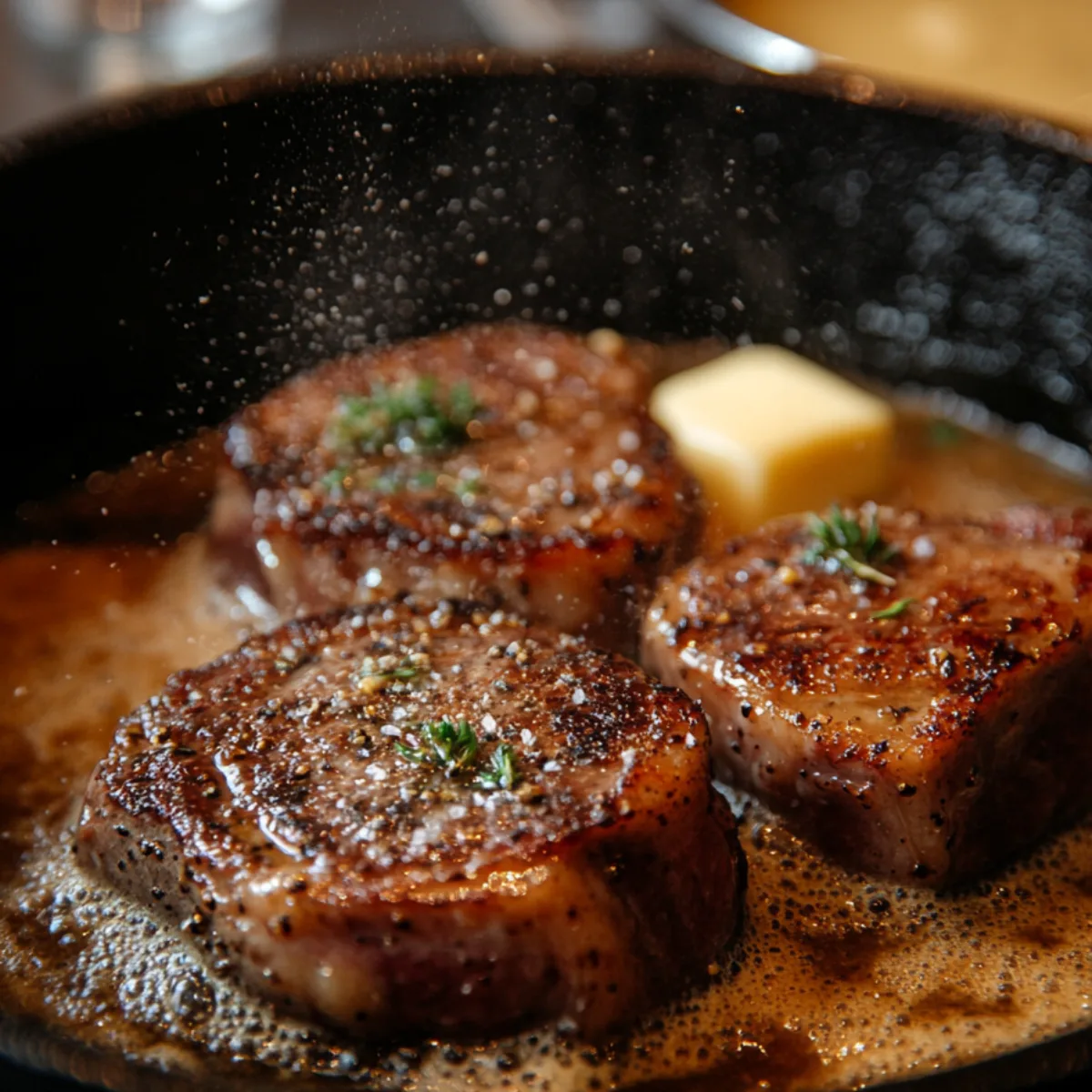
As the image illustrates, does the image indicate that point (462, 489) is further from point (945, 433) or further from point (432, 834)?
point (945, 433)

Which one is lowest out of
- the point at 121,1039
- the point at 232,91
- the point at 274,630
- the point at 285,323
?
the point at 121,1039

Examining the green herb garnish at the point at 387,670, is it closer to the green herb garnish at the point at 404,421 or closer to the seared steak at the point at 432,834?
the seared steak at the point at 432,834

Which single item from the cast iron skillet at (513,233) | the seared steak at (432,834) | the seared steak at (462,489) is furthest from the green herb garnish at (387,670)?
the cast iron skillet at (513,233)

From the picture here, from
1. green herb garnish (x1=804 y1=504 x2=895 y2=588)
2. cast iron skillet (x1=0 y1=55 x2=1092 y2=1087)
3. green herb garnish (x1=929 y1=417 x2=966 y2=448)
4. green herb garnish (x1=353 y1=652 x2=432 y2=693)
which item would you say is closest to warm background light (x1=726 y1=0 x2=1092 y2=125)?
cast iron skillet (x1=0 y1=55 x2=1092 y2=1087)

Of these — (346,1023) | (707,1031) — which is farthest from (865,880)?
(346,1023)

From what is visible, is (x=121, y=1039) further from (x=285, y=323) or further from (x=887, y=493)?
(x=887, y=493)

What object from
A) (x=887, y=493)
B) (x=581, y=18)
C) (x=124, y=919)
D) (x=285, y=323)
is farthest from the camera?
(x=581, y=18)
